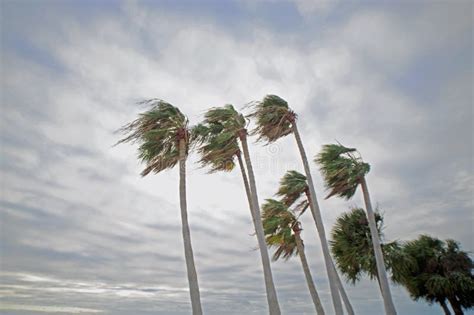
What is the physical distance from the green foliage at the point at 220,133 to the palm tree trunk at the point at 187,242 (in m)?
2.04

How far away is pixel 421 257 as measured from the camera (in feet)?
83.4

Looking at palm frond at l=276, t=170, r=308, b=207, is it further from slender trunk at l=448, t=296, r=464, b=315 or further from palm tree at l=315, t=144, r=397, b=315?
slender trunk at l=448, t=296, r=464, b=315

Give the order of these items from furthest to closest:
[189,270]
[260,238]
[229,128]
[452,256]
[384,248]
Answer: [452,256], [384,248], [229,128], [260,238], [189,270]

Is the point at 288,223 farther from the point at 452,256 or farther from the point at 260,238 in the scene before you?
the point at 452,256

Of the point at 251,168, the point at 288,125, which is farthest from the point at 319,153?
the point at 251,168

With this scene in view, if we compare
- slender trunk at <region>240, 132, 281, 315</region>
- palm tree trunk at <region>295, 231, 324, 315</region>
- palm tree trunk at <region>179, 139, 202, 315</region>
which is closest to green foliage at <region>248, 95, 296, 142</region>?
slender trunk at <region>240, 132, 281, 315</region>

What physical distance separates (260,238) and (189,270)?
12.2 ft

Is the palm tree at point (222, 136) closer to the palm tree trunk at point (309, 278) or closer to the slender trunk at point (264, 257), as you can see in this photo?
the slender trunk at point (264, 257)

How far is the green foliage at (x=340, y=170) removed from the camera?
18.7m

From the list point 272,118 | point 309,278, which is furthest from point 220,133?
point 309,278

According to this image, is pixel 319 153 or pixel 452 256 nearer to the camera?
pixel 319 153

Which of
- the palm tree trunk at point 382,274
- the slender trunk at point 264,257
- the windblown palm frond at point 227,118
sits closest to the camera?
A: the slender trunk at point 264,257

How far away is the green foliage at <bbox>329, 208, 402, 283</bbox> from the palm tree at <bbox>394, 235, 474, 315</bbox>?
153 centimetres

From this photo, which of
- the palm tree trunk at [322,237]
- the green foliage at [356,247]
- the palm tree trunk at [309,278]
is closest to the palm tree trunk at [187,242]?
the palm tree trunk at [322,237]
